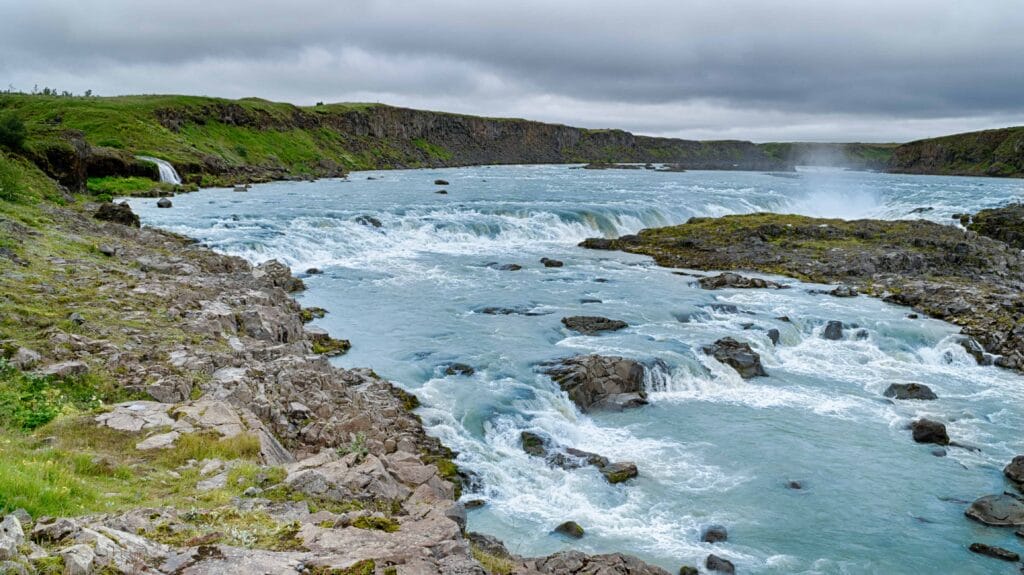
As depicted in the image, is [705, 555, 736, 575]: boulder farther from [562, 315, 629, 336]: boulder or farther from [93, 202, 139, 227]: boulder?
[93, 202, 139, 227]: boulder

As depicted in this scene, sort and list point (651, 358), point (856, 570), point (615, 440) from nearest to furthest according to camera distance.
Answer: point (856, 570), point (615, 440), point (651, 358)

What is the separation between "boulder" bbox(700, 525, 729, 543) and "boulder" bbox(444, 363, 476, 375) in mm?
10133

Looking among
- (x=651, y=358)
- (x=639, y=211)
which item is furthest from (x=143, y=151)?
(x=651, y=358)

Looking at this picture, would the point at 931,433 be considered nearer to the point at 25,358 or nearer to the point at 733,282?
the point at 733,282

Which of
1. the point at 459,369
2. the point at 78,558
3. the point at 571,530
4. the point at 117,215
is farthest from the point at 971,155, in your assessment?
the point at 78,558

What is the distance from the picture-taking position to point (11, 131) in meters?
37.9

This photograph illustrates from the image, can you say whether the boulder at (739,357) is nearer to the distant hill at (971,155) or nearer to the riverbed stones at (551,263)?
the riverbed stones at (551,263)

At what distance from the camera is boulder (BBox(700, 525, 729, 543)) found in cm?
1420

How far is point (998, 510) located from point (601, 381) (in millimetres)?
10864

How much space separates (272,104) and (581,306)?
128 metres

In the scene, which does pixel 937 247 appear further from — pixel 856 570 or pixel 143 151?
pixel 143 151

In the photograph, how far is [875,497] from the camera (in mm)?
16422

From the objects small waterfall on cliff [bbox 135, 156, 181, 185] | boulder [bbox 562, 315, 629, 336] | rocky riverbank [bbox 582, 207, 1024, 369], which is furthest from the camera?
small waterfall on cliff [bbox 135, 156, 181, 185]

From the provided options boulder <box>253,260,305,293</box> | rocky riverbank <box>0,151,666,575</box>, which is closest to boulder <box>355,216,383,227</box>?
boulder <box>253,260,305,293</box>
